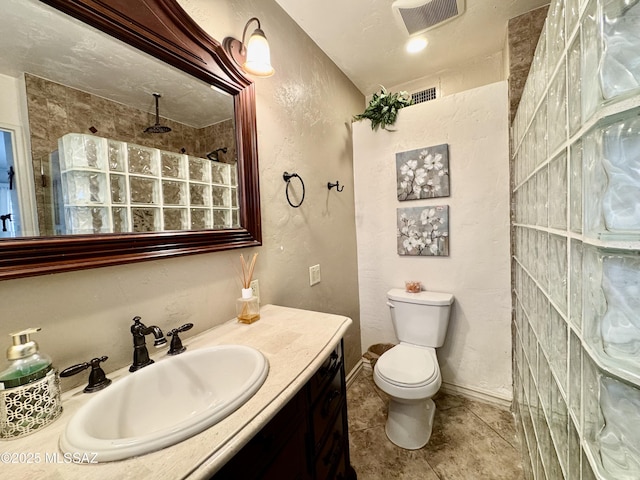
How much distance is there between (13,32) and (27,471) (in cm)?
96

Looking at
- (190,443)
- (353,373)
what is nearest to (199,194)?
(190,443)

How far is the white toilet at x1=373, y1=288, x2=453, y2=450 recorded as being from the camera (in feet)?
4.46

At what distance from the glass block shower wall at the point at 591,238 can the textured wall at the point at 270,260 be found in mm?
1100

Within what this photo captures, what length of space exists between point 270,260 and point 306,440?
79 cm

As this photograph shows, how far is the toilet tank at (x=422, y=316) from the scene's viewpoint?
1.70m

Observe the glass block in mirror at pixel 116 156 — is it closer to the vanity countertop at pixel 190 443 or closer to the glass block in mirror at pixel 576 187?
the vanity countertop at pixel 190 443

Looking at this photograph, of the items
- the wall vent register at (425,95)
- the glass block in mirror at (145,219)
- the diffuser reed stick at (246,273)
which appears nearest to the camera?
the glass block in mirror at (145,219)

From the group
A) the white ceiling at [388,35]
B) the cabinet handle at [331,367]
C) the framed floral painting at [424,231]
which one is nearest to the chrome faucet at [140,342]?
the cabinet handle at [331,367]

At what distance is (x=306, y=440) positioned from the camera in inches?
29.7

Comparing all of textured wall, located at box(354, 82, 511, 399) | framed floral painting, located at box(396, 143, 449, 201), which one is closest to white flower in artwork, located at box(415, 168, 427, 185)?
framed floral painting, located at box(396, 143, 449, 201)

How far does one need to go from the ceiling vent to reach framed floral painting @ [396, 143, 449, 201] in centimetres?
72

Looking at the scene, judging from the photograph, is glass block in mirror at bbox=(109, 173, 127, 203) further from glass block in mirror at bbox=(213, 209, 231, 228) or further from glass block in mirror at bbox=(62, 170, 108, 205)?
glass block in mirror at bbox=(213, 209, 231, 228)

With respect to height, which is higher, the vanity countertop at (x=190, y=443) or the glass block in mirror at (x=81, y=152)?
the glass block in mirror at (x=81, y=152)

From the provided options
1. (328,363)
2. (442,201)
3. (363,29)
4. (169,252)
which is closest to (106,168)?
(169,252)
